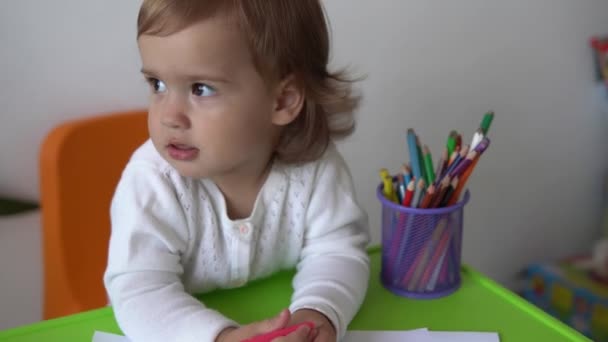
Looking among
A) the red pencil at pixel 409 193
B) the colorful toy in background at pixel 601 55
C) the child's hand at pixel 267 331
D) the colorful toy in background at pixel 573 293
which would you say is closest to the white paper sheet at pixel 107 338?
the child's hand at pixel 267 331

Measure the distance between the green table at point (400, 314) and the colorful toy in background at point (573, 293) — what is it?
784 millimetres

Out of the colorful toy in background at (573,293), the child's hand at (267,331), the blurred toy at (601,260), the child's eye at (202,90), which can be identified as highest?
the child's eye at (202,90)

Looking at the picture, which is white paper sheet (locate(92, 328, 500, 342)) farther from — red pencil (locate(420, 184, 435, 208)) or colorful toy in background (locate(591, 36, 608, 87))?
colorful toy in background (locate(591, 36, 608, 87))

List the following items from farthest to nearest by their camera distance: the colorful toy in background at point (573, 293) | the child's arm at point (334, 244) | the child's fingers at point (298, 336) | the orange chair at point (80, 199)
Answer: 1. the colorful toy in background at point (573, 293)
2. the orange chair at point (80, 199)
3. the child's arm at point (334, 244)
4. the child's fingers at point (298, 336)

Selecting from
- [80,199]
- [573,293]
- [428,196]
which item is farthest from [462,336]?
[573,293]

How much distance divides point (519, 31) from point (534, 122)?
0.71 feet

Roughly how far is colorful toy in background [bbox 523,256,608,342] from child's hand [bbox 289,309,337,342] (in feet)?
3.23

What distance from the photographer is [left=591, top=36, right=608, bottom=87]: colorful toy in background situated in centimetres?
140

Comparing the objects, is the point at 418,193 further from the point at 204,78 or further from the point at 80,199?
the point at 80,199

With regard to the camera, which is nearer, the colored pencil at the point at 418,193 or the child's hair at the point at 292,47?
the child's hair at the point at 292,47

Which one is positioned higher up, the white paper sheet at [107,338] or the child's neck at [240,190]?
the child's neck at [240,190]

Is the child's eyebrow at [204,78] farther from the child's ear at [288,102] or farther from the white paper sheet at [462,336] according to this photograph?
the white paper sheet at [462,336]

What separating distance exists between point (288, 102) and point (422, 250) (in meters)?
0.23

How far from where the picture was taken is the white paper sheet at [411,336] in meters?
0.62
